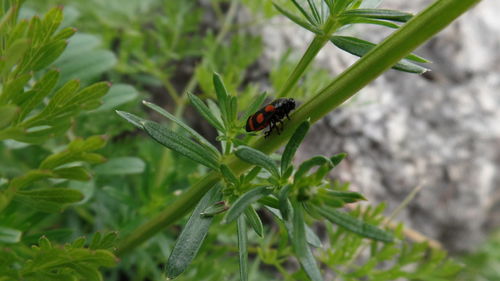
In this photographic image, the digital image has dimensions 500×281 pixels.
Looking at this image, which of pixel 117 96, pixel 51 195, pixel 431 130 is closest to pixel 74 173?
pixel 51 195

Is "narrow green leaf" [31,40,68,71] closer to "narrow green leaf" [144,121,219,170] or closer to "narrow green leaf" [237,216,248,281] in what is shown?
"narrow green leaf" [144,121,219,170]

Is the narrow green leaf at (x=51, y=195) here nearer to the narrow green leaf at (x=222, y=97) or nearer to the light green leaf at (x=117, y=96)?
the narrow green leaf at (x=222, y=97)

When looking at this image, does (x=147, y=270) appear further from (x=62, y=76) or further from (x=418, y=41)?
(x=418, y=41)

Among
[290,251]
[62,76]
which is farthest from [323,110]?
[62,76]

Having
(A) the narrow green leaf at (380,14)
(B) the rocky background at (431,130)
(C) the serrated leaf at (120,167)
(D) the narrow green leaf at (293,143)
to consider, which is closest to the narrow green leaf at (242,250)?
(D) the narrow green leaf at (293,143)

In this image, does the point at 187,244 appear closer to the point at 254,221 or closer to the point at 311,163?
the point at 254,221

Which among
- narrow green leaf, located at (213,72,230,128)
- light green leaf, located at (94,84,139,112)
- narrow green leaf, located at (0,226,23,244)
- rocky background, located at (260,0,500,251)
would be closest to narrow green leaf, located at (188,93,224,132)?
narrow green leaf, located at (213,72,230,128)
